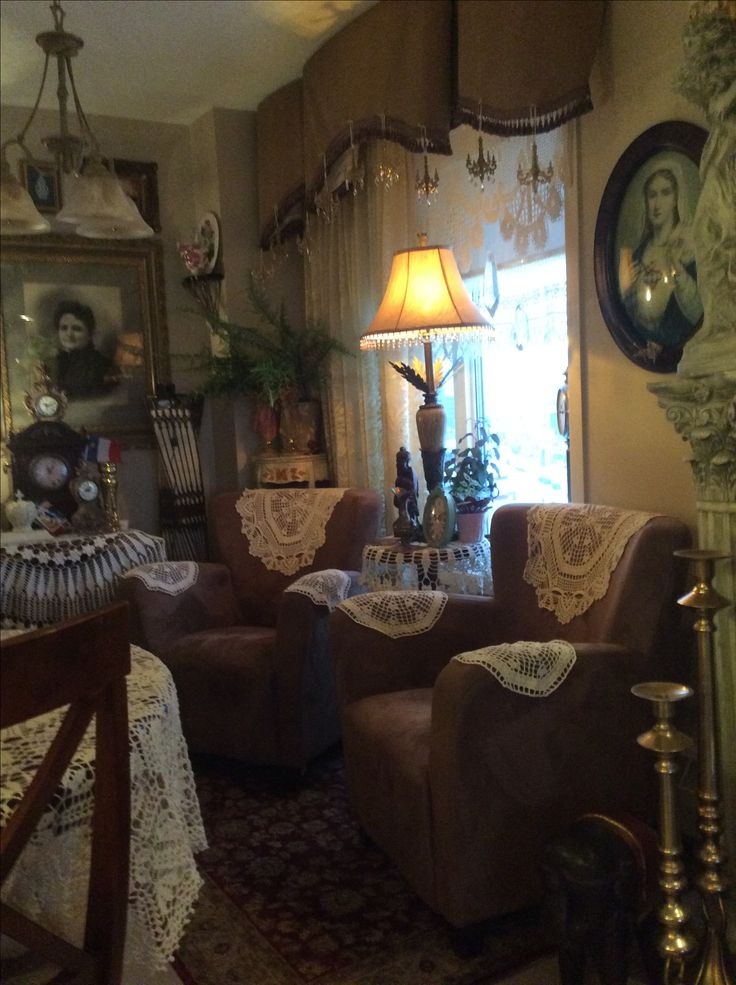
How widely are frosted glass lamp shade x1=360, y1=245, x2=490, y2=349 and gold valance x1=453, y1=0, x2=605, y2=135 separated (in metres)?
0.42

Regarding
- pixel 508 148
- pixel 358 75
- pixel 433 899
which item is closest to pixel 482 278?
pixel 508 148

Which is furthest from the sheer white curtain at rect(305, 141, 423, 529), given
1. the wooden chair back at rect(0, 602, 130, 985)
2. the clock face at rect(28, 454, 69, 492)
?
the wooden chair back at rect(0, 602, 130, 985)

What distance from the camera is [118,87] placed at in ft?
11.6

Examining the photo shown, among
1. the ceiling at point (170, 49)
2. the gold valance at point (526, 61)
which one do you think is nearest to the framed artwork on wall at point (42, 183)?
the ceiling at point (170, 49)

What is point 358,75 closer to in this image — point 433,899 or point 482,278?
point 482,278

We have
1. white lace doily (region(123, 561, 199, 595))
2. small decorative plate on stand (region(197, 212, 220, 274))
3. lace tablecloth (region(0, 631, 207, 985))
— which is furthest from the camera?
small decorative plate on stand (region(197, 212, 220, 274))

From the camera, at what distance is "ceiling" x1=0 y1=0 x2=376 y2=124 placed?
9.54 ft

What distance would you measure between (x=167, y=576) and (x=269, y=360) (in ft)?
3.54

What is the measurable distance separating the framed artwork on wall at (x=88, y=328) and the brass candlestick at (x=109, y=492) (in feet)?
1.19

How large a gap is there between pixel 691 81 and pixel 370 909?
6.39 ft

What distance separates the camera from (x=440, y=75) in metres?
2.66

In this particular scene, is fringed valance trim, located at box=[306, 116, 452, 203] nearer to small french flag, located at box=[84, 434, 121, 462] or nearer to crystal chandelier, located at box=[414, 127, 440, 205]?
crystal chandelier, located at box=[414, 127, 440, 205]

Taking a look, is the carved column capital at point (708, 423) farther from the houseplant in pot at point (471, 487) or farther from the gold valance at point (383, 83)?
the gold valance at point (383, 83)

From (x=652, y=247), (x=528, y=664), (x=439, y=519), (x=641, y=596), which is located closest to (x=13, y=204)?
(x=439, y=519)
